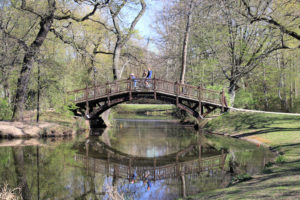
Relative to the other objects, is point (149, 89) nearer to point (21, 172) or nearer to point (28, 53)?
point (28, 53)

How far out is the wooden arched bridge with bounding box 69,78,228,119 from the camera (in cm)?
2106

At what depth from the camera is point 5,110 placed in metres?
19.2

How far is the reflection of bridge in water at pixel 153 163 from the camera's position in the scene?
10.5 m

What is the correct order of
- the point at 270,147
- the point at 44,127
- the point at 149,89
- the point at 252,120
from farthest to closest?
the point at 149,89
the point at 252,120
the point at 44,127
the point at 270,147

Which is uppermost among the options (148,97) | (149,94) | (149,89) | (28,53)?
(28,53)

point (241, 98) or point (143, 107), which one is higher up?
point (241, 98)

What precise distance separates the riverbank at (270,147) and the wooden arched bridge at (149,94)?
1669 millimetres

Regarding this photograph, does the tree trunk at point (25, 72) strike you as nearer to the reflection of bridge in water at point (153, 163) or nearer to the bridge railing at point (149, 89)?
the bridge railing at point (149, 89)

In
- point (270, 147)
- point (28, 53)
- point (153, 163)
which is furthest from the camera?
point (28, 53)

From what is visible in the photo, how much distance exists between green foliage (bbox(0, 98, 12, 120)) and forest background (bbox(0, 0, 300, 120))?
2.5 inches

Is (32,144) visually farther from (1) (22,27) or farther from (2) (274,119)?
(2) (274,119)

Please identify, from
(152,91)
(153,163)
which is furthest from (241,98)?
(153,163)

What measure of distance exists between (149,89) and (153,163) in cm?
949

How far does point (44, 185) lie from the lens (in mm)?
8836
